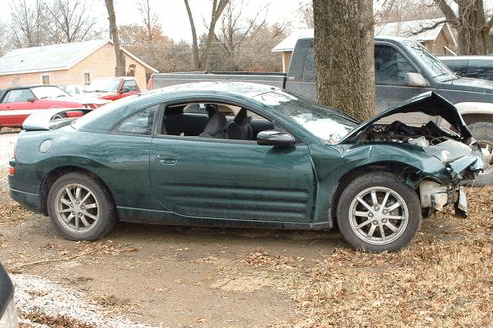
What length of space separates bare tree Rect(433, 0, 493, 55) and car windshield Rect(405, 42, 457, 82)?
13395mm

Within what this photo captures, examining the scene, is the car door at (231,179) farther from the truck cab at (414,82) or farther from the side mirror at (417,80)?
the side mirror at (417,80)

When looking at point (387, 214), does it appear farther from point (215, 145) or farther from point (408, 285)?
point (215, 145)

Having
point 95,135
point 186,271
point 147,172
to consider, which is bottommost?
point 186,271

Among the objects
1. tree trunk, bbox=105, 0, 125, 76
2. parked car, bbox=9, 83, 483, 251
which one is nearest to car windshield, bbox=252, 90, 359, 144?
parked car, bbox=9, 83, 483, 251

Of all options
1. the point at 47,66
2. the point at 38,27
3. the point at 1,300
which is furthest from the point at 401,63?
the point at 38,27

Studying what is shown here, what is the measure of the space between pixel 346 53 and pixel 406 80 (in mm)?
1847

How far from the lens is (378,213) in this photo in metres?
5.14

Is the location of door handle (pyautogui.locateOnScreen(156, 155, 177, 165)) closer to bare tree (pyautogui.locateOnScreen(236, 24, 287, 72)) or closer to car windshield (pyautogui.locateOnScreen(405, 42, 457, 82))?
car windshield (pyautogui.locateOnScreen(405, 42, 457, 82))

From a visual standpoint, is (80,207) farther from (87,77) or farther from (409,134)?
(87,77)

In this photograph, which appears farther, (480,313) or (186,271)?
(186,271)

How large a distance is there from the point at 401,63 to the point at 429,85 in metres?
0.60

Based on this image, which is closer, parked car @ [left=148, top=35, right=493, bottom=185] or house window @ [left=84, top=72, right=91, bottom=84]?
parked car @ [left=148, top=35, right=493, bottom=185]

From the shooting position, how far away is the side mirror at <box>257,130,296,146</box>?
527 centimetres

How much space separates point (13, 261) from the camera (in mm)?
5465
